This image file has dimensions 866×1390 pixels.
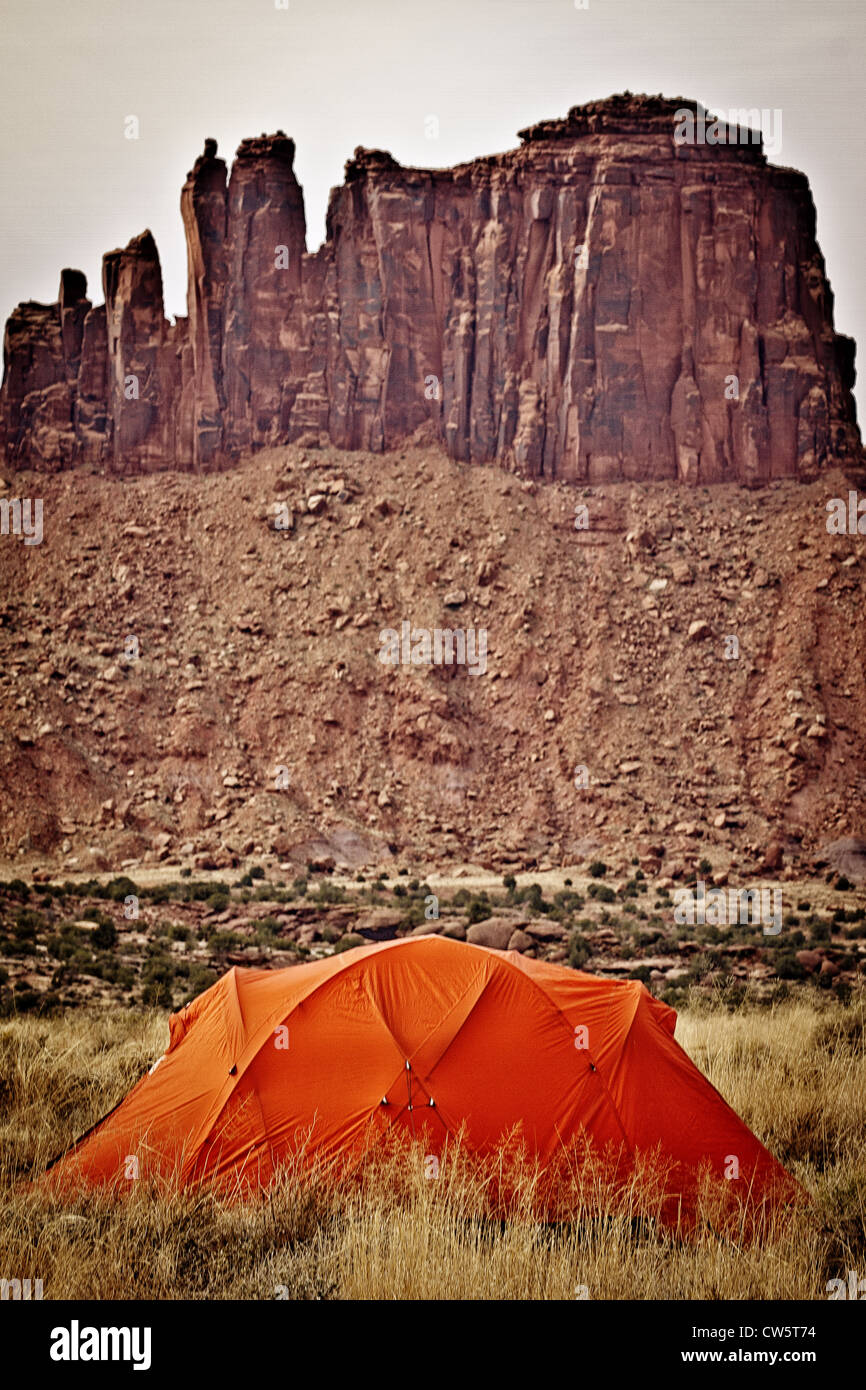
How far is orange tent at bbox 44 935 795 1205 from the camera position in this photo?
850cm

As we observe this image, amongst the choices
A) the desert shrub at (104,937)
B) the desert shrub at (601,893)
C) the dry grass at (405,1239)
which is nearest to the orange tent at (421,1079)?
the dry grass at (405,1239)

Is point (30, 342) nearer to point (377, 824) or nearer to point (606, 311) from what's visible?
point (606, 311)

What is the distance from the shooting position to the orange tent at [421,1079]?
27.9 feet

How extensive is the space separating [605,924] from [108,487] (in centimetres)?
3258

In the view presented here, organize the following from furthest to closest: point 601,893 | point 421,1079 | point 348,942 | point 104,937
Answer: point 601,893
point 348,942
point 104,937
point 421,1079

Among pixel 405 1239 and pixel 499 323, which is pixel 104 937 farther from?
pixel 499 323

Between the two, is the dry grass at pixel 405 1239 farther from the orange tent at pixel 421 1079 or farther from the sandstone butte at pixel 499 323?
the sandstone butte at pixel 499 323

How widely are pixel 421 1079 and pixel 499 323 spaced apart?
46668 mm

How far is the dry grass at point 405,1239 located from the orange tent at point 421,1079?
34 centimetres

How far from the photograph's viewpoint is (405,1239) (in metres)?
7.25

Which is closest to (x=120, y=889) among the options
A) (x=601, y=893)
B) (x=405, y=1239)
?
(x=601, y=893)

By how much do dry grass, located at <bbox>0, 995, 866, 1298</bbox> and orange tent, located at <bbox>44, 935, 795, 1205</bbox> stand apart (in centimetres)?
34

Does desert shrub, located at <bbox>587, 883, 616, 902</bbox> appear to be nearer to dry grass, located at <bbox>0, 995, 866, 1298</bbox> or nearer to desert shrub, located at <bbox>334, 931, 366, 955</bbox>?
desert shrub, located at <bbox>334, 931, 366, 955</bbox>

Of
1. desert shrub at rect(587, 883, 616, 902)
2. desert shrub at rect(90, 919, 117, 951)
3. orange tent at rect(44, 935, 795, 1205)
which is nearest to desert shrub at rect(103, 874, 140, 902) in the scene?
desert shrub at rect(90, 919, 117, 951)
